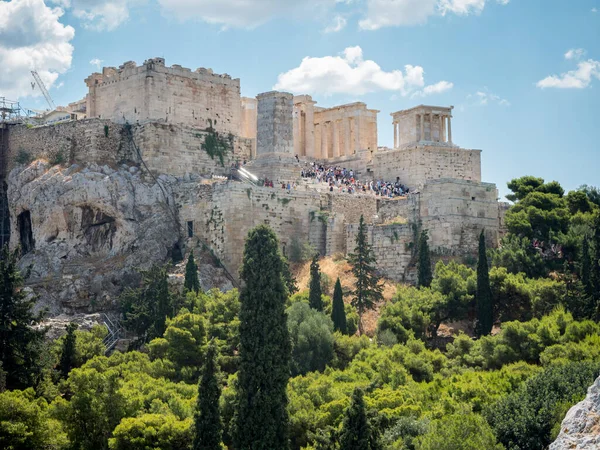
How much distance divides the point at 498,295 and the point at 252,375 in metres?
12.7

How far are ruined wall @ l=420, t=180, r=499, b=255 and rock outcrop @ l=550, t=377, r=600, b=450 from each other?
23.3 metres

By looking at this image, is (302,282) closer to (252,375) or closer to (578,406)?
(252,375)

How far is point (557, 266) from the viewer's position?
39844 mm

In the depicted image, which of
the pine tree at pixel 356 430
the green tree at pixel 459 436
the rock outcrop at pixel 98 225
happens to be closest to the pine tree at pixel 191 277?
the rock outcrop at pixel 98 225

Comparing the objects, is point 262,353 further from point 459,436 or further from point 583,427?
point 583,427

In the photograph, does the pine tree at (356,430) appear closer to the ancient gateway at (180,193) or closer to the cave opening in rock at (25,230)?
A: the ancient gateway at (180,193)

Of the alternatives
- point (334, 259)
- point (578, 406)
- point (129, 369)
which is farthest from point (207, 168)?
point (578, 406)

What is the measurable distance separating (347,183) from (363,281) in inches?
434

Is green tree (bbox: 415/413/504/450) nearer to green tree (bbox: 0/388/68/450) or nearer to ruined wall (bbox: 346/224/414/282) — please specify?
green tree (bbox: 0/388/68/450)

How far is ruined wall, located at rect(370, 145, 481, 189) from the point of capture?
51.0 m

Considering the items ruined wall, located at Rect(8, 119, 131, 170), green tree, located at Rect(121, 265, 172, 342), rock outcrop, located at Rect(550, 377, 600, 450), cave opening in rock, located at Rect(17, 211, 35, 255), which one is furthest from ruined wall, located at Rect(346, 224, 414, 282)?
rock outcrop, located at Rect(550, 377, 600, 450)

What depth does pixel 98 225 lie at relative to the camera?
4475 centimetres

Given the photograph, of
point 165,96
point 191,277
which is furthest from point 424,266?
point 165,96

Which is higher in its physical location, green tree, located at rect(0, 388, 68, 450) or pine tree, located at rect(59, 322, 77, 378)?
pine tree, located at rect(59, 322, 77, 378)
